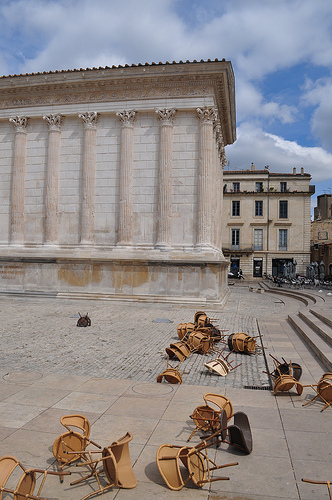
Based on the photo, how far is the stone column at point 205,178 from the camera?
20.9m

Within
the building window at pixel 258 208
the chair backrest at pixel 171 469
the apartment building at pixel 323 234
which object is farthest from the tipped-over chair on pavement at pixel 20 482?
the building window at pixel 258 208

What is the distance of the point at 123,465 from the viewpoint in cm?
441

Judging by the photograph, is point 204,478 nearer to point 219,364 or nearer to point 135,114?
point 219,364

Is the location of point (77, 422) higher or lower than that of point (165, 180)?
lower

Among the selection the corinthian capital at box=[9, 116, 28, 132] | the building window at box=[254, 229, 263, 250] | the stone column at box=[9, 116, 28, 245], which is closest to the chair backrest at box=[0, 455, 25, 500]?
the stone column at box=[9, 116, 28, 245]

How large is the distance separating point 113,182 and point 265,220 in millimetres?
41894

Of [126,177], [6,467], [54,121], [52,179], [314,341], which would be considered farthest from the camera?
[54,121]

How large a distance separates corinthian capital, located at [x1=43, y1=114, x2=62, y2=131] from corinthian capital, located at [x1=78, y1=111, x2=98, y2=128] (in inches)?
55.3

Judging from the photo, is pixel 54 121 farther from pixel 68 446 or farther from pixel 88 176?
pixel 68 446

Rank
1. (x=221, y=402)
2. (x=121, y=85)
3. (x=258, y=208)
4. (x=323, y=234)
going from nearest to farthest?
1. (x=221, y=402)
2. (x=121, y=85)
3. (x=258, y=208)
4. (x=323, y=234)

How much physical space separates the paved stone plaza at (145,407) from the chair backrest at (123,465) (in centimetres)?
9

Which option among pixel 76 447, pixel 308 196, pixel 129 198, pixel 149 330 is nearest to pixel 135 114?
pixel 129 198

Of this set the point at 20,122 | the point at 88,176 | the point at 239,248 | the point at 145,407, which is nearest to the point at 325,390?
the point at 145,407

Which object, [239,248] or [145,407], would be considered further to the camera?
[239,248]
